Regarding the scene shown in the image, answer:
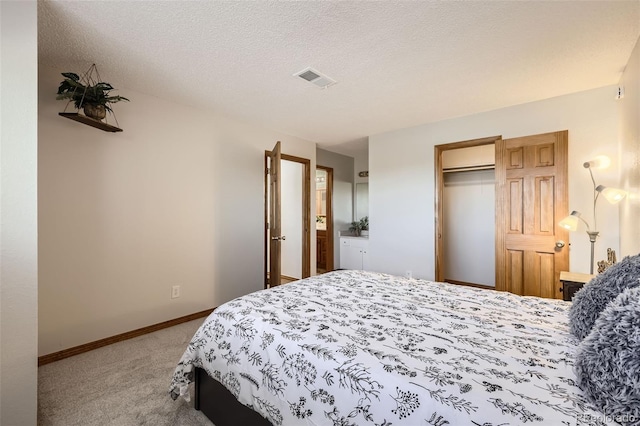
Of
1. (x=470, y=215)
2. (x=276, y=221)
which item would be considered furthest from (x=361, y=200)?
(x=276, y=221)

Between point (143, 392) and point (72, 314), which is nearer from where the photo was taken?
point (143, 392)

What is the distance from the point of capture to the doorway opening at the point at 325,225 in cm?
577

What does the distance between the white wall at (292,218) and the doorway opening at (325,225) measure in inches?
21.2

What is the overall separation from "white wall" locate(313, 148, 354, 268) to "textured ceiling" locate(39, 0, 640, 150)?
8.42 ft

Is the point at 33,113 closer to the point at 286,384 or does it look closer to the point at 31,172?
the point at 31,172

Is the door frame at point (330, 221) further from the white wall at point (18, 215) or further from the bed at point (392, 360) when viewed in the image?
the white wall at point (18, 215)

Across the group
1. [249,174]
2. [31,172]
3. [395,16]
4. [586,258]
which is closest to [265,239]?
[249,174]

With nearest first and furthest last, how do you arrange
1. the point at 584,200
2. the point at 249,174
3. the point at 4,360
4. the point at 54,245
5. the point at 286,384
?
the point at 286,384 → the point at 4,360 → the point at 54,245 → the point at 584,200 → the point at 249,174

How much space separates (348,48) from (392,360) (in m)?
2.08

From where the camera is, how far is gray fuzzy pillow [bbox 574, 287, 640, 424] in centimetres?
74

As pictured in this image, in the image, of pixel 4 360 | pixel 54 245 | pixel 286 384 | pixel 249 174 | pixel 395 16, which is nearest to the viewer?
pixel 286 384

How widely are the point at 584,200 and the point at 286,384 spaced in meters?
3.37

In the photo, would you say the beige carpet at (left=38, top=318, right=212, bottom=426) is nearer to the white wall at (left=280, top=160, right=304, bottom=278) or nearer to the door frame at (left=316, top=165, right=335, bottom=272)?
the white wall at (left=280, top=160, right=304, bottom=278)

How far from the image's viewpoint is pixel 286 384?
118cm
